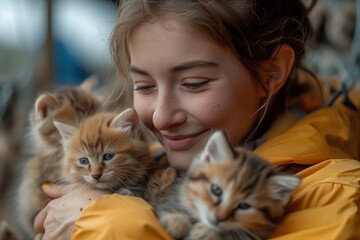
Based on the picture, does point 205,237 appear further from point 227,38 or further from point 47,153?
point 47,153

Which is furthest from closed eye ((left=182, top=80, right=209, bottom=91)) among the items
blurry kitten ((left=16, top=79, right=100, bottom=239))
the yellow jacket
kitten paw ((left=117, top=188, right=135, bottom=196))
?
blurry kitten ((left=16, top=79, right=100, bottom=239))

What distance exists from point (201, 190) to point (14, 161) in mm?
2414

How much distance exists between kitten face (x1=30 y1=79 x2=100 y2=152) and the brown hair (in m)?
0.34

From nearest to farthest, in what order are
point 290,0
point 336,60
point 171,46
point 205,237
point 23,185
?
point 205,237, point 171,46, point 290,0, point 23,185, point 336,60

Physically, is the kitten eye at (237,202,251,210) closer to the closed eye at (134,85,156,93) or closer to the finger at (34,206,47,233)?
the closed eye at (134,85,156,93)

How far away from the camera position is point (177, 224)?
4.25 ft

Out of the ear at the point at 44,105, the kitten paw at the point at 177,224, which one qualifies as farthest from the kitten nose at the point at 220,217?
the ear at the point at 44,105

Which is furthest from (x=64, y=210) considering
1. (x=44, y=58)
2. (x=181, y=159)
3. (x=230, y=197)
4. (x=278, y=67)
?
(x=44, y=58)

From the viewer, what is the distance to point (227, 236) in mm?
1261

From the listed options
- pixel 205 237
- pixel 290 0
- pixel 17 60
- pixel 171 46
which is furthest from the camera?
pixel 17 60

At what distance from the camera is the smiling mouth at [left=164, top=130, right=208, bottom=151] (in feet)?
5.49

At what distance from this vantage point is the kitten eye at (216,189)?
125cm

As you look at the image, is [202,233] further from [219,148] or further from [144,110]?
[144,110]

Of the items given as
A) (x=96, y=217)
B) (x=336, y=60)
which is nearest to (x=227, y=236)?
(x=96, y=217)
